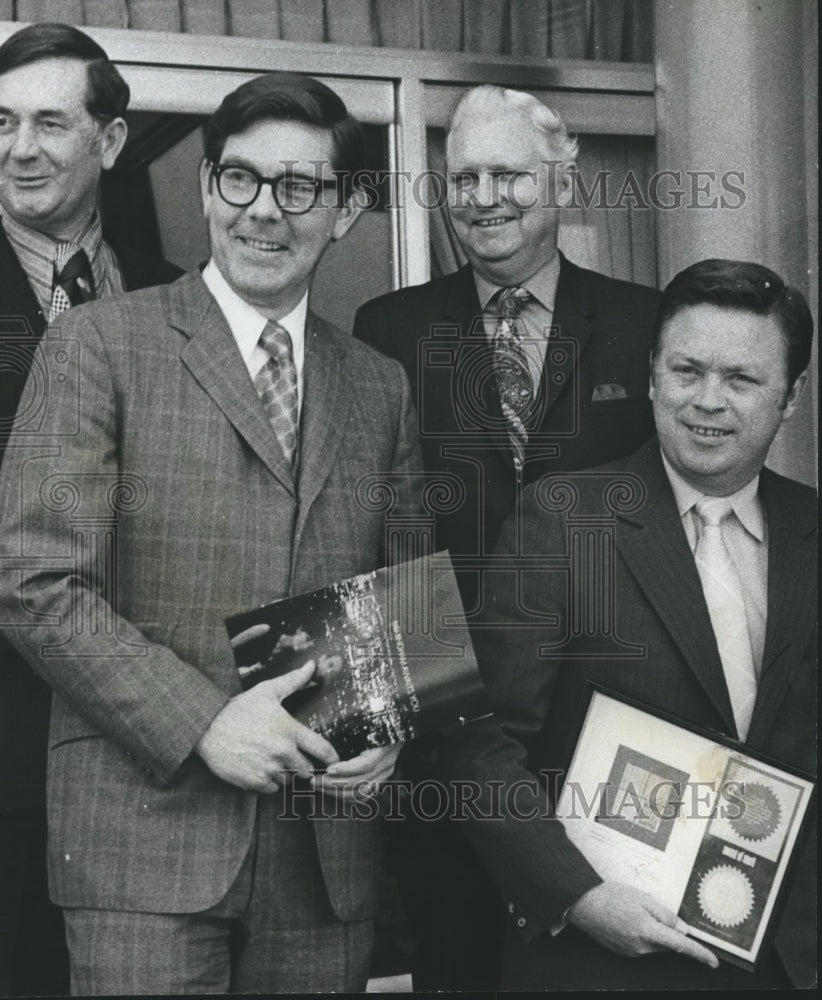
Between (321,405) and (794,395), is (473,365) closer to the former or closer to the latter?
(321,405)

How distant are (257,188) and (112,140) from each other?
1.33 feet

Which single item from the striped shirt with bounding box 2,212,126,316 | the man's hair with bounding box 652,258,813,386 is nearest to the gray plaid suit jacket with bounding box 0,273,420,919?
the striped shirt with bounding box 2,212,126,316

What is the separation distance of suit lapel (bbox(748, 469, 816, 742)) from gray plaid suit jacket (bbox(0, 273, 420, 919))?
42.4 inches

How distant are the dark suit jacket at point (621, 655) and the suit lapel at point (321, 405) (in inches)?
20.0

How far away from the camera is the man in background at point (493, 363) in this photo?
11.8 ft

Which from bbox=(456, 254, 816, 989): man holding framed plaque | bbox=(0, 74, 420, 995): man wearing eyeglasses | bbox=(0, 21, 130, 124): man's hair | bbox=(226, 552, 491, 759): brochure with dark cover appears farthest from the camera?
bbox=(456, 254, 816, 989): man holding framed plaque

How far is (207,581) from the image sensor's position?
3340 millimetres

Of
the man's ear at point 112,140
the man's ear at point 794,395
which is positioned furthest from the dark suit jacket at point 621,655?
the man's ear at point 112,140

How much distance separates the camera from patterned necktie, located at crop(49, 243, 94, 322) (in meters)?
3.46

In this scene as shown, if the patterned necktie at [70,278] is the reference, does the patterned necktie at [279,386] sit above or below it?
below

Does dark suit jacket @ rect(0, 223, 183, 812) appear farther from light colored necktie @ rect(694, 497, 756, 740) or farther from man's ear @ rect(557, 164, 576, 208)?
light colored necktie @ rect(694, 497, 756, 740)

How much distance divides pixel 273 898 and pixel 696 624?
123 cm

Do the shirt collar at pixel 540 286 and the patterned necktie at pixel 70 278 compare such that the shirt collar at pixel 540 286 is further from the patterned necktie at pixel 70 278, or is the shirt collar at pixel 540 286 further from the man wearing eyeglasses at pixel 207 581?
the patterned necktie at pixel 70 278

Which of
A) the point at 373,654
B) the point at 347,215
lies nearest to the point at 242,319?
the point at 347,215
